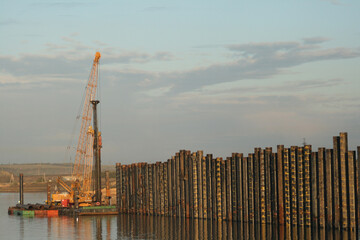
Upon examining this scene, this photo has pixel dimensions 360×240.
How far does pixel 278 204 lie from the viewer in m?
43.6

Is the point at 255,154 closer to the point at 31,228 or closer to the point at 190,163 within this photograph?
the point at 190,163

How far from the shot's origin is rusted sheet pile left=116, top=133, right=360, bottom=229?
39.2 metres

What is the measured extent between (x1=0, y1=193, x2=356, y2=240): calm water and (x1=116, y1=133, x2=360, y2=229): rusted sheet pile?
1.04m

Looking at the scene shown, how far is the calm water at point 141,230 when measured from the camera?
40312 millimetres

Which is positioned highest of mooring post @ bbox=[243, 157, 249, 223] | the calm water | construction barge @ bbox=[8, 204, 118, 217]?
mooring post @ bbox=[243, 157, 249, 223]

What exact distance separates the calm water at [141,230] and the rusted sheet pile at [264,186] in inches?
41.0

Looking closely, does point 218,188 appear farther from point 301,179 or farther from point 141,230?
point 301,179

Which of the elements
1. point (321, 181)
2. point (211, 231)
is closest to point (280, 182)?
point (321, 181)

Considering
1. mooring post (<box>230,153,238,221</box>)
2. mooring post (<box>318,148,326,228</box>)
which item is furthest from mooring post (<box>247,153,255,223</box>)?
mooring post (<box>318,148,326,228</box>)

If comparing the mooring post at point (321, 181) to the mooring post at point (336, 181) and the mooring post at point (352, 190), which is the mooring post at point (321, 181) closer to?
the mooring post at point (336, 181)

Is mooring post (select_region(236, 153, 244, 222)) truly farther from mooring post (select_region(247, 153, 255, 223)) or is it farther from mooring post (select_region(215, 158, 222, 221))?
mooring post (select_region(215, 158, 222, 221))

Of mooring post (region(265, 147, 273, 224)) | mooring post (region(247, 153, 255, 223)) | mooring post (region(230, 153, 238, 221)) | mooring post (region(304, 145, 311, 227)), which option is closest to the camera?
mooring post (region(304, 145, 311, 227))

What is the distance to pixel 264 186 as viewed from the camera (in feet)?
146

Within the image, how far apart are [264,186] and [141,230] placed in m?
8.95
